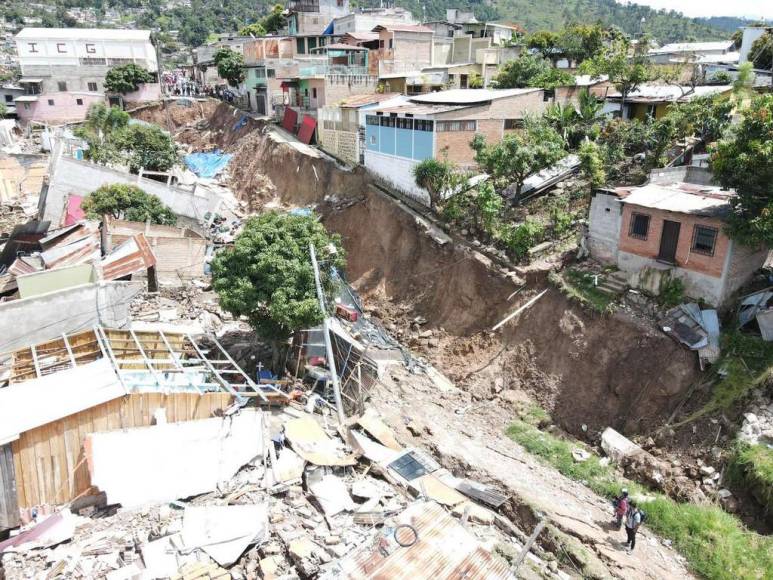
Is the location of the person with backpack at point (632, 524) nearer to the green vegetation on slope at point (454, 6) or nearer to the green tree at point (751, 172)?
the green tree at point (751, 172)

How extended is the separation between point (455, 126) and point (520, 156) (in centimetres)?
525

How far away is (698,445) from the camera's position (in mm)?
16188

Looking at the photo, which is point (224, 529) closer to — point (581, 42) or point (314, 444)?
point (314, 444)

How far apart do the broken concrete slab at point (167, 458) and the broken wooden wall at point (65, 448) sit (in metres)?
0.47

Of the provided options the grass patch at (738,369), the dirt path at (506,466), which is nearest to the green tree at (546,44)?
the grass patch at (738,369)

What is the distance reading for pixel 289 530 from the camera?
35.9 ft

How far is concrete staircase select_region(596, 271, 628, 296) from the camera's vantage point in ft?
65.5

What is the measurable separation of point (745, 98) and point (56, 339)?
93.5 ft

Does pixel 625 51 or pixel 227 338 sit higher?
pixel 625 51

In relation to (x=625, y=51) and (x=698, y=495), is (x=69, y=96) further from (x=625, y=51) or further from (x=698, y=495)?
(x=698, y=495)

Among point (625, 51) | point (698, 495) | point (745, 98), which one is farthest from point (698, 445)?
point (625, 51)

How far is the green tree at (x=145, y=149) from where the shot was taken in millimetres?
35062

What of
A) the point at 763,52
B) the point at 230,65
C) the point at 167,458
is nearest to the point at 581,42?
the point at 763,52

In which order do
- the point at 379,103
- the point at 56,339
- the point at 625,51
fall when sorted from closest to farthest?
the point at 56,339
the point at 625,51
the point at 379,103
